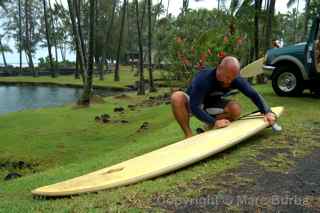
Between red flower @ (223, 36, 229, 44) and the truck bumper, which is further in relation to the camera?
red flower @ (223, 36, 229, 44)

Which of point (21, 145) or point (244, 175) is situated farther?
point (21, 145)

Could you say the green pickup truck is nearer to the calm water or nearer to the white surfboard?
the white surfboard

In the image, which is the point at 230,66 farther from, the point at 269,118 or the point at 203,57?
the point at 203,57

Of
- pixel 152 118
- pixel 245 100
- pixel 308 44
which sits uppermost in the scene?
pixel 308 44

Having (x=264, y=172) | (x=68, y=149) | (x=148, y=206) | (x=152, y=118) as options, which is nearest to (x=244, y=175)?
(x=264, y=172)

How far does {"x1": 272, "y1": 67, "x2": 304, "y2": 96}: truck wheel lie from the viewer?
34.6 ft

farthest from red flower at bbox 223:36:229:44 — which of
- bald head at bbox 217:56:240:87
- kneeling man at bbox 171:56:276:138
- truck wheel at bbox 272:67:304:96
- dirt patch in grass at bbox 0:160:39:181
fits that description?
bald head at bbox 217:56:240:87

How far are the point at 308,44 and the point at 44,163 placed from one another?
5924 mm

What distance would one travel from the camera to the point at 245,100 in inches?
438

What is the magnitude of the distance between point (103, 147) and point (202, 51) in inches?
324

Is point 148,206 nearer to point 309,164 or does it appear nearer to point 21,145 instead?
point 309,164

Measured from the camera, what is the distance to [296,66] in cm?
1041

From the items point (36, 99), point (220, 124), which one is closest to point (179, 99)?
point (220, 124)

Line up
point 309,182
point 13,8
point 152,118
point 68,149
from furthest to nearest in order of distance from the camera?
point 13,8 < point 152,118 < point 68,149 < point 309,182
